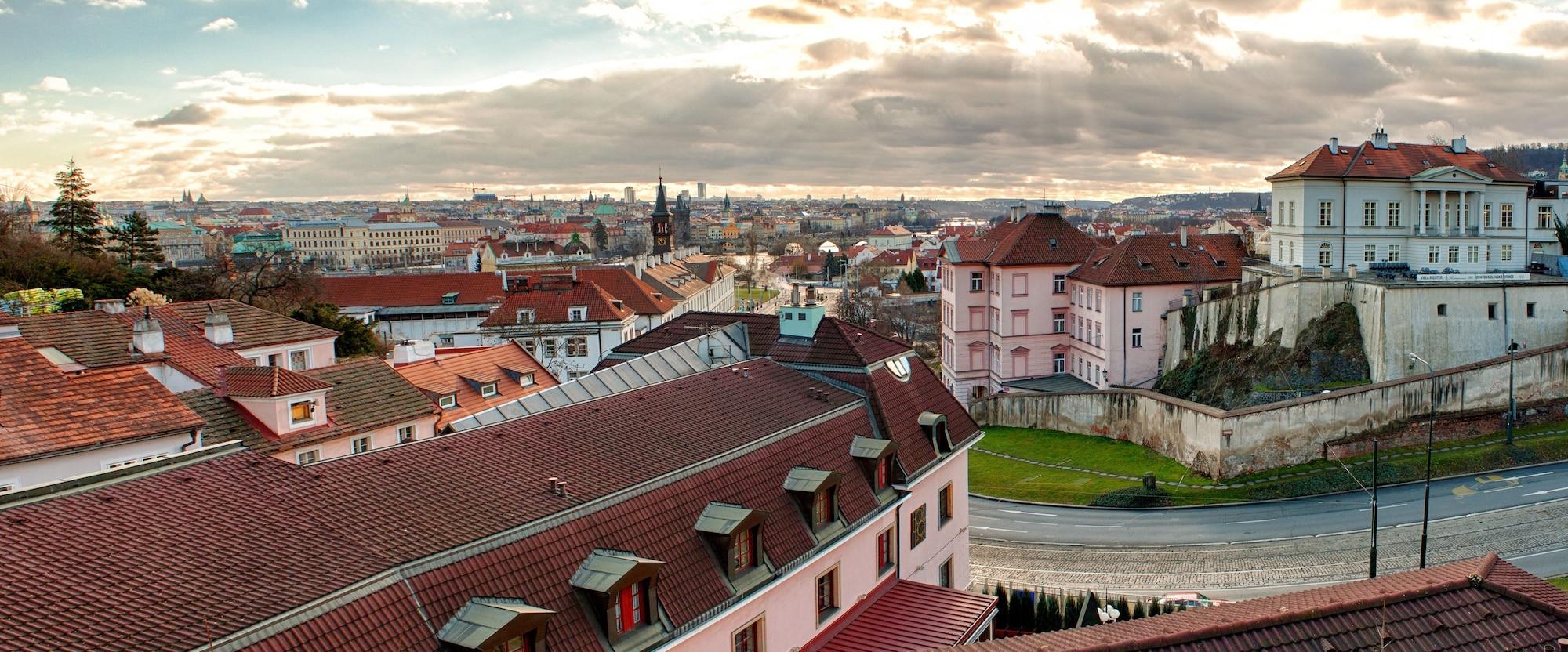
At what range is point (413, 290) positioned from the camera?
7394 cm

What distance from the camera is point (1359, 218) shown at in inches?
1933

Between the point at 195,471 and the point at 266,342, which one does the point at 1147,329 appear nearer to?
the point at 266,342

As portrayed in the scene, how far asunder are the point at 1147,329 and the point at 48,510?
2013 inches

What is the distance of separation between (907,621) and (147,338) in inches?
925

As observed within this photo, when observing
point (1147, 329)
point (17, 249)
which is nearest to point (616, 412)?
point (1147, 329)

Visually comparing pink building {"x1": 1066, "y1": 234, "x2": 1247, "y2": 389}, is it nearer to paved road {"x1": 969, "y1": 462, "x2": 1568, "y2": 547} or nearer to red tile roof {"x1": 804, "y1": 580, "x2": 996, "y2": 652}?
paved road {"x1": 969, "y1": 462, "x2": 1568, "y2": 547}

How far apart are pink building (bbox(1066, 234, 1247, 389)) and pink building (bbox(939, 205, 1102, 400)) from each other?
260 cm

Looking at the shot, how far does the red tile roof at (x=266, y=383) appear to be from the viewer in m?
27.2

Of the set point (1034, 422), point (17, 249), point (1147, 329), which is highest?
point (17, 249)

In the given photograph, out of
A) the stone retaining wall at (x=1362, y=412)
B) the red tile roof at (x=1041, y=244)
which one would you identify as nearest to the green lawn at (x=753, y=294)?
the red tile roof at (x=1041, y=244)

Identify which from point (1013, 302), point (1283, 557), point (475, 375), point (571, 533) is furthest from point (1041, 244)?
point (571, 533)

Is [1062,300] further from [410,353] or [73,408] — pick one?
[73,408]

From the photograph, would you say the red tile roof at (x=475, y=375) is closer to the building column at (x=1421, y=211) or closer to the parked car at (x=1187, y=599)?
the parked car at (x=1187, y=599)

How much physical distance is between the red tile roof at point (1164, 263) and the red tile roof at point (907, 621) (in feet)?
119
